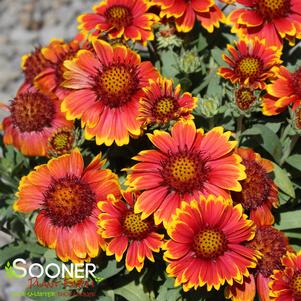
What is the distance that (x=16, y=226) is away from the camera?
8.25 ft

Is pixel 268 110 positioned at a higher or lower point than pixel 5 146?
higher

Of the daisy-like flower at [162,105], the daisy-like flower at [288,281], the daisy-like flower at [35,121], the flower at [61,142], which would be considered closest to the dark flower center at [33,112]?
the daisy-like flower at [35,121]

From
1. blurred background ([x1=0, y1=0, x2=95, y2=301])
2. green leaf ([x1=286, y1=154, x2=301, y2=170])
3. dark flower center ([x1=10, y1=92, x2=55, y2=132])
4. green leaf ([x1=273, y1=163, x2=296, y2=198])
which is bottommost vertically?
blurred background ([x1=0, y1=0, x2=95, y2=301])

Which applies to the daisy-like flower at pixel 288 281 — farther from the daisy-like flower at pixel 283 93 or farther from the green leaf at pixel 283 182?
the daisy-like flower at pixel 283 93

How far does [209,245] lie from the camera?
1.70m

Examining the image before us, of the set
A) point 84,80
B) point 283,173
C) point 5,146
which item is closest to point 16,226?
point 5,146

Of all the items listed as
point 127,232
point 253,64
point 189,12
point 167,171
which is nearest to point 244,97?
point 253,64

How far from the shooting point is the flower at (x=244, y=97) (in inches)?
75.7

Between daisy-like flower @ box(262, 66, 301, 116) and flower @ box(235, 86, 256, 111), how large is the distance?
123 mm

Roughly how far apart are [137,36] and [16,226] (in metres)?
1.08

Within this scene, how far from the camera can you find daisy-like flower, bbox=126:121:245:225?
5.69ft

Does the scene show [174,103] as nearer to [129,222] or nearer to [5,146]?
[129,222]

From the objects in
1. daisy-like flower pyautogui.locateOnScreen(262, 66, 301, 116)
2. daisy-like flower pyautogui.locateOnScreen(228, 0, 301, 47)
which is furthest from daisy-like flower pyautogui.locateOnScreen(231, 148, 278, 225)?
daisy-like flower pyautogui.locateOnScreen(228, 0, 301, 47)

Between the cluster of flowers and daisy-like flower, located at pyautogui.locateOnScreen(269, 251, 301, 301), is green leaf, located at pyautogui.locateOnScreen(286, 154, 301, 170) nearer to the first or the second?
the cluster of flowers
